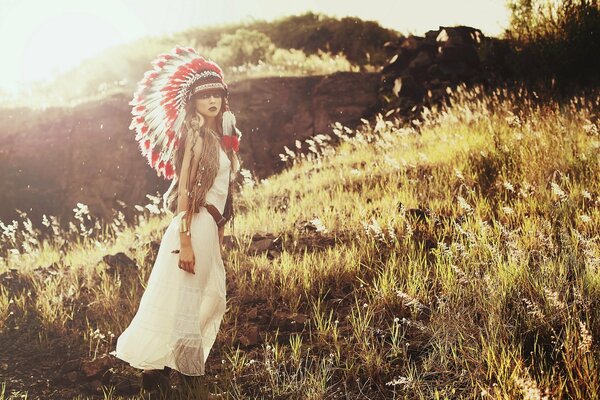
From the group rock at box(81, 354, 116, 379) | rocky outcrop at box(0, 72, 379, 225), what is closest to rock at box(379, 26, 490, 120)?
rocky outcrop at box(0, 72, 379, 225)

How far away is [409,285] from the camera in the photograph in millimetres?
4094

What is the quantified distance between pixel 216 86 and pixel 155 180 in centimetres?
859

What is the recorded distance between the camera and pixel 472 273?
3910 mm

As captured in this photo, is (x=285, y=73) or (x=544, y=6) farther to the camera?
(x=285, y=73)

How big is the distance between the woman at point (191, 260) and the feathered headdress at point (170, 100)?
0.8 inches

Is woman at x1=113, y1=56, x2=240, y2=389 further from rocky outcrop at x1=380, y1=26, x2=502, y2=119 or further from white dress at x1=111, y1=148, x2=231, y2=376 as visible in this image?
rocky outcrop at x1=380, y1=26, x2=502, y2=119

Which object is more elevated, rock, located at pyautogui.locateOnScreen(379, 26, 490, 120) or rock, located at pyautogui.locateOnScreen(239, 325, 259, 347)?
rock, located at pyautogui.locateOnScreen(379, 26, 490, 120)

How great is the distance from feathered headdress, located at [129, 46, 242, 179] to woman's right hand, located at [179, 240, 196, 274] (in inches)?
22.7

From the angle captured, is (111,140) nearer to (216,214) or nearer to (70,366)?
(70,366)

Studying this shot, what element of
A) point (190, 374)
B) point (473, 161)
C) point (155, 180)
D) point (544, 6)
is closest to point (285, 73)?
point (155, 180)

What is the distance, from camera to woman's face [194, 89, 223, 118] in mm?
3627

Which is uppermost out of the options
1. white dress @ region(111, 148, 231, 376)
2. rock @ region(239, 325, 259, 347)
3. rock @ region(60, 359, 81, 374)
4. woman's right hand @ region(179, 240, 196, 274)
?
woman's right hand @ region(179, 240, 196, 274)

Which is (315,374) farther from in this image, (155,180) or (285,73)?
(285,73)

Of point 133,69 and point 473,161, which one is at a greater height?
point 133,69
